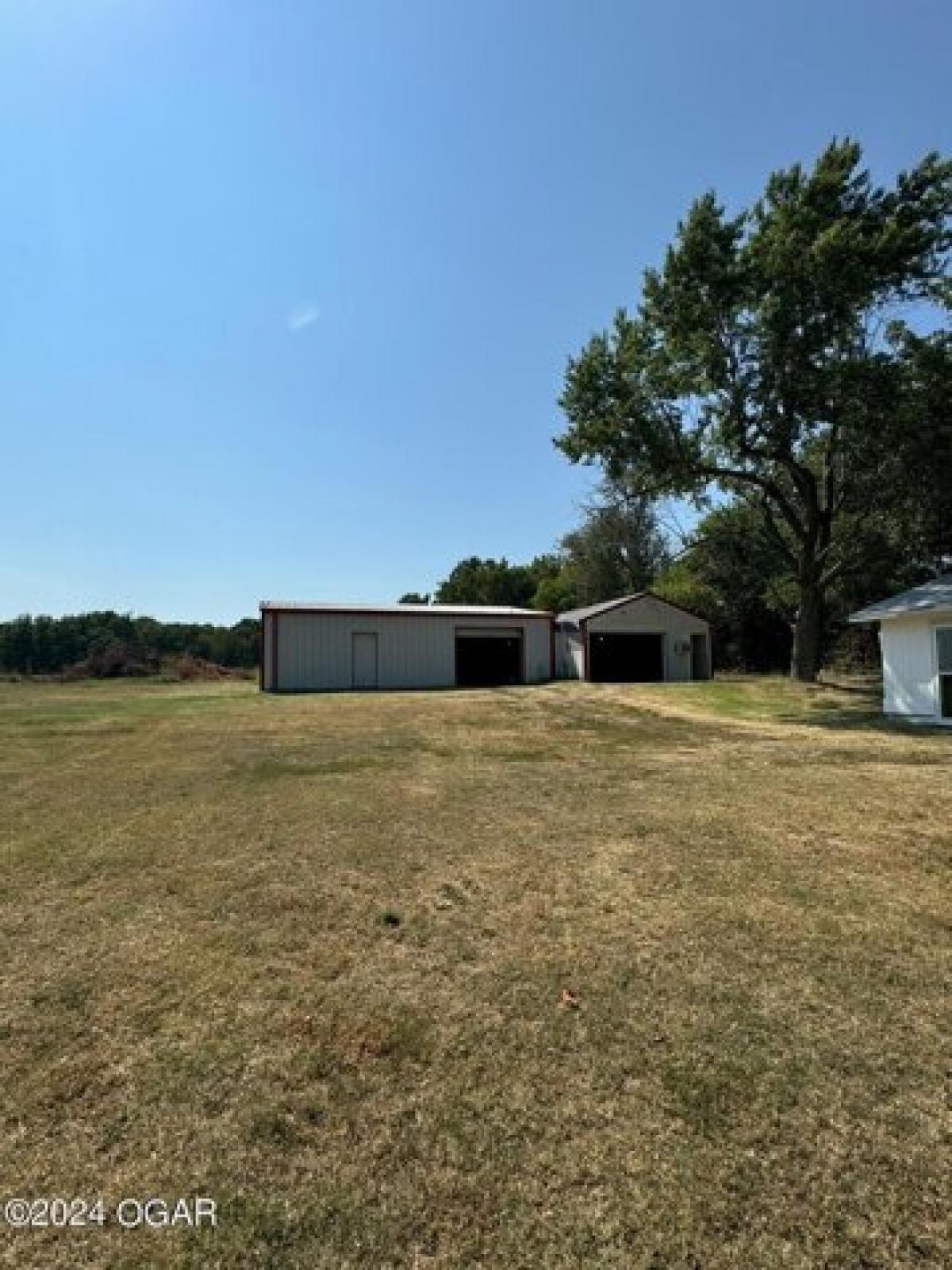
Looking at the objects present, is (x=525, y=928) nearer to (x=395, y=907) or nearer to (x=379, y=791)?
(x=395, y=907)

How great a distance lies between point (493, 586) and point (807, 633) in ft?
116

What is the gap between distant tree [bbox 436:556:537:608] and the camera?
53750 millimetres

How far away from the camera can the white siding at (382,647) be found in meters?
22.4

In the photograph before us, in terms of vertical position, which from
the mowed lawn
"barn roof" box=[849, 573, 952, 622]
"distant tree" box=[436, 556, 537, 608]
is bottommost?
the mowed lawn

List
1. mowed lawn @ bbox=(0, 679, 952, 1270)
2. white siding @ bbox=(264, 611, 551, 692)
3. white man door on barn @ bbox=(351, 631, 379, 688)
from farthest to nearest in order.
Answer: white man door on barn @ bbox=(351, 631, 379, 688) → white siding @ bbox=(264, 611, 551, 692) → mowed lawn @ bbox=(0, 679, 952, 1270)

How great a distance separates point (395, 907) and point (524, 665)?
71.2ft

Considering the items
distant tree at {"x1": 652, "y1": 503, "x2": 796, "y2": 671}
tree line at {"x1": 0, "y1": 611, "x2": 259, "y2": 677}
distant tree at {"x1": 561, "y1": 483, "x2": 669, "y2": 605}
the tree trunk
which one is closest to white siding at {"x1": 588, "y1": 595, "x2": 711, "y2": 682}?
distant tree at {"x1": 652, "y1": 503, "x2": 796, "y2": 671}

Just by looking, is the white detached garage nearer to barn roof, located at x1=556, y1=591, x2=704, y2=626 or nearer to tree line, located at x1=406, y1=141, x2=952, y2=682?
barn roof, located at x1=556, y1=591, x2=704, y2=626

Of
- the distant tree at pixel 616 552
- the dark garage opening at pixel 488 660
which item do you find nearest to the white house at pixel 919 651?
the dark garage opening at pixel 488 660

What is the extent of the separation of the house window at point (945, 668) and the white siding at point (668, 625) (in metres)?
12.7

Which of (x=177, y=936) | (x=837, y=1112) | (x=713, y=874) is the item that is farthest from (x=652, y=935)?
(x=177, y=936)

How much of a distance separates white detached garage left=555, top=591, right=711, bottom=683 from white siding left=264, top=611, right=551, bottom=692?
63.9 inches

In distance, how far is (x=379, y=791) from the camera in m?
7.44

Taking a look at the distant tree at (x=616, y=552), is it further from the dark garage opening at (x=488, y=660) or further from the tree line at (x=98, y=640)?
the tree line at (x=98, y=640)
